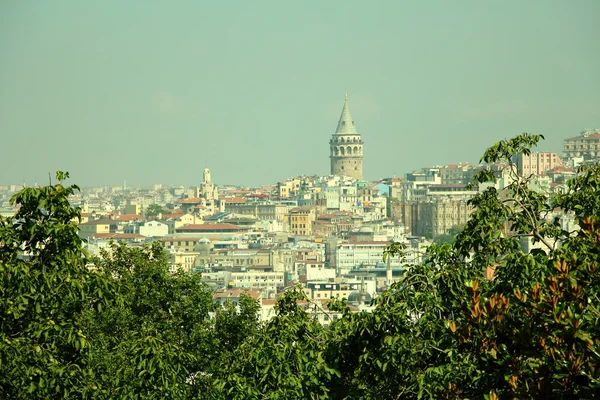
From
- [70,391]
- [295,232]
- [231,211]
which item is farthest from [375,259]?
[70,391]

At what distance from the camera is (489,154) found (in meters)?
9.69

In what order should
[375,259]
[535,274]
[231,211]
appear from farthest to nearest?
[231,211], [375,259], [535,274]

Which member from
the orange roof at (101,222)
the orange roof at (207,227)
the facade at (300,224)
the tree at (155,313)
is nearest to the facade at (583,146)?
the facade at (300,224)

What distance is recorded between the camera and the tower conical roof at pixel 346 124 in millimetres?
142375

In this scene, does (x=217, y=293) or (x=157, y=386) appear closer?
(x=157, y=386)

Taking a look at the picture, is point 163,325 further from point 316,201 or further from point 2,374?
point 316,201

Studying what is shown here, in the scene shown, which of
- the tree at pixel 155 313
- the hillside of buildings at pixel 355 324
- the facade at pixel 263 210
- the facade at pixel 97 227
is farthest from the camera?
the facade at pixel 263 210

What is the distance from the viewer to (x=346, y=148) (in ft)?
466

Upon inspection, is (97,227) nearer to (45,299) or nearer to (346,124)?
(346,124)

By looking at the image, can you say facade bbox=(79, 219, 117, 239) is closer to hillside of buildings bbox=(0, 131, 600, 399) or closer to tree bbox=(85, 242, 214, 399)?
tree bbox=(85, 242, 214, 399)

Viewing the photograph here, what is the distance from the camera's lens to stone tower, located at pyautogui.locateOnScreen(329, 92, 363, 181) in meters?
→ 142

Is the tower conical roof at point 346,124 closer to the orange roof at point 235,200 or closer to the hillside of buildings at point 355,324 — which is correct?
the orange roof at point 235,200

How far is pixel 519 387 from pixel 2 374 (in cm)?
308

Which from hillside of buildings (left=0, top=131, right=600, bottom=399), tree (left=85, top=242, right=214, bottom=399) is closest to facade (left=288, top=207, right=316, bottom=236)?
tree (left=85, top=242, right=214, bottom=399)
